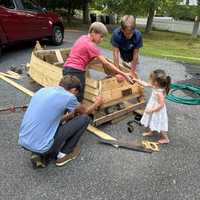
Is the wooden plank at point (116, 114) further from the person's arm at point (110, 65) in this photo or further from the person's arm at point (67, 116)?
the person's arm at point (67, 116)

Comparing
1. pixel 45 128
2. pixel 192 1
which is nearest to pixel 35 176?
pixel 45 128

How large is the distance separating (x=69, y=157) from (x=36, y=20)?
699cm

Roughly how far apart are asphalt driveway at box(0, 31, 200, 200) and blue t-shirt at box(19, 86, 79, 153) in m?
0.41

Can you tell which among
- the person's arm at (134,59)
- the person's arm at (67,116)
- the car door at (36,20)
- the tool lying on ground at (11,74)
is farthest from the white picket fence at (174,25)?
the person's arm at (67,116)

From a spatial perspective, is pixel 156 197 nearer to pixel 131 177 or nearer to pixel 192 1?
pixel 131 177

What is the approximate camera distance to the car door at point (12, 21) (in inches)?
325

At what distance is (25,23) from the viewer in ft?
29.9

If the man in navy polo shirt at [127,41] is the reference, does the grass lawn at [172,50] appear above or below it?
below

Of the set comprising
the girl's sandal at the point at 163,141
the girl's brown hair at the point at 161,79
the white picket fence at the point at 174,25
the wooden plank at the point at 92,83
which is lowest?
the white picket fence at the point at 174,25

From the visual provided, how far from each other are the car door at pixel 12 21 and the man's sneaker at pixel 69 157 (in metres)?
5.64

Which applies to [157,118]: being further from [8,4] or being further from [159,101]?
[8,4]

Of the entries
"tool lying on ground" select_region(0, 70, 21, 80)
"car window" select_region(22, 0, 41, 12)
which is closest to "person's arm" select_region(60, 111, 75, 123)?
"tool lying on ground" select_region(0, 70, 21, 80)

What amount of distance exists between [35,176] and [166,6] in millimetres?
15597

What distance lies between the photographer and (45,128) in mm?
3197
